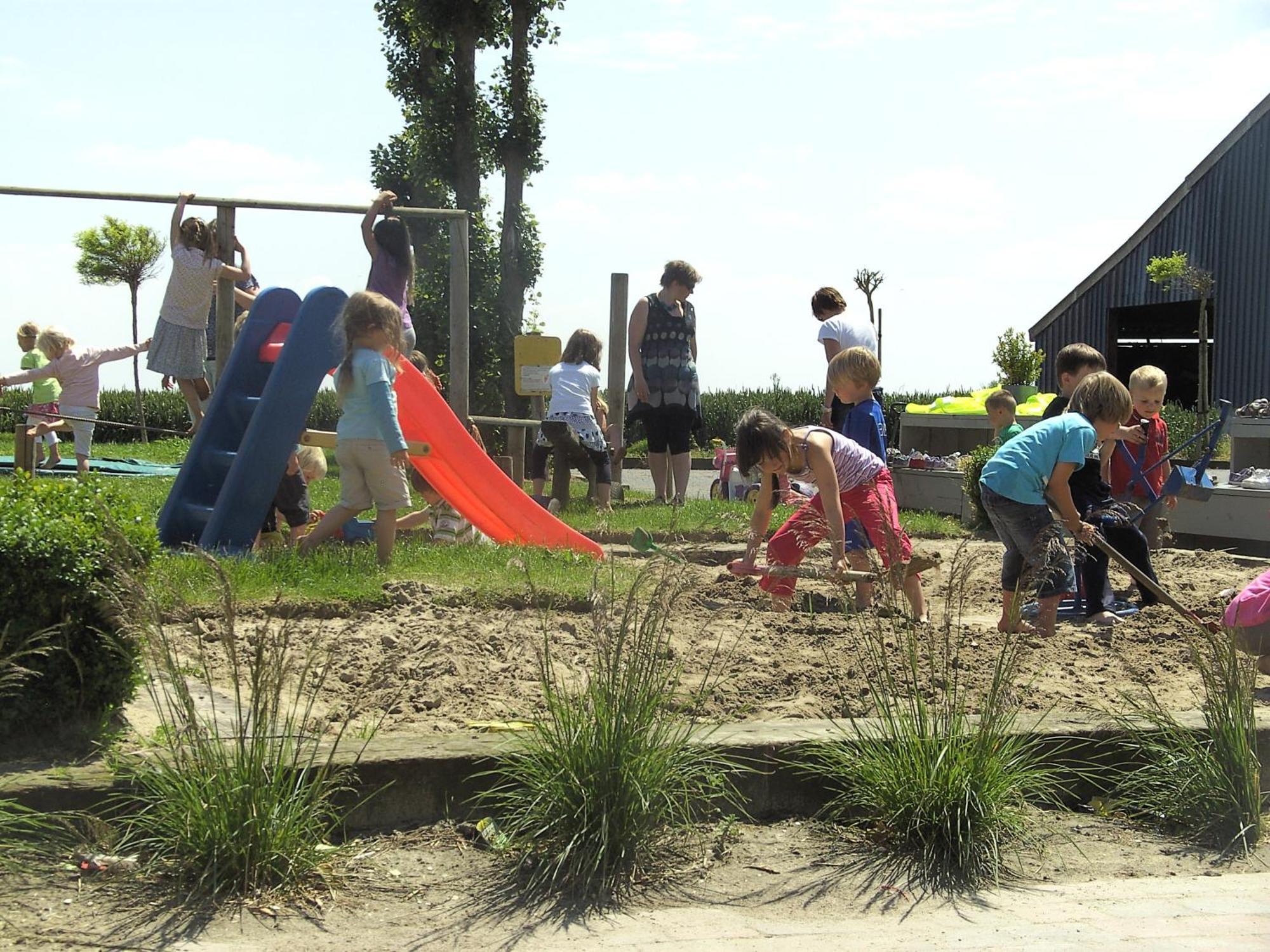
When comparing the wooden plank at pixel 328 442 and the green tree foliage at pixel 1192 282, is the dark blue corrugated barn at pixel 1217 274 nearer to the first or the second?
the green tree foliage at pixel 1192 282

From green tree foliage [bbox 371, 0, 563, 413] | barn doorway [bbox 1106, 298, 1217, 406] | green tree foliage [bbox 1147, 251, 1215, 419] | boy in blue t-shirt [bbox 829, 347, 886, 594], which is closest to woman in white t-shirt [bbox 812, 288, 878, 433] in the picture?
boy in blue t-shirt [bbox 829, 347, 886, 594]

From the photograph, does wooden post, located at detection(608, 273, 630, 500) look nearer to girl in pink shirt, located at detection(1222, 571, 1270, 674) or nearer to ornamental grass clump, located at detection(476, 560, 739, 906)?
girl in pink shirt, located at detection(1222, 571, 1270, 674)

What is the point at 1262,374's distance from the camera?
28.4 m

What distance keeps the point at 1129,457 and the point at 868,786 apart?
4901mm

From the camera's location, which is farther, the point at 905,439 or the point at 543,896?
the point at 905,439

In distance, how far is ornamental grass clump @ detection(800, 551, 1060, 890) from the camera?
11.9 ft

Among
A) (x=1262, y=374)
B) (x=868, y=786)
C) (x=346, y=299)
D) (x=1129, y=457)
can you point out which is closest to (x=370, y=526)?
(x=346, y=299)

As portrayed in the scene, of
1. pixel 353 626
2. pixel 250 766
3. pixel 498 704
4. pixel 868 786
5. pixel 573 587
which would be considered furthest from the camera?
pixel 573 587

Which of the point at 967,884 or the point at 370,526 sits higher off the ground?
the point at 370,526

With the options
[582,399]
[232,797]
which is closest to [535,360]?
[582,399]

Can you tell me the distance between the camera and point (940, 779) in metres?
3.68

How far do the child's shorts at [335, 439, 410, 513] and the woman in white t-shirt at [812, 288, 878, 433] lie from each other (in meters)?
2.86

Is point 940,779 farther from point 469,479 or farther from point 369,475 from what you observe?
point 469,479

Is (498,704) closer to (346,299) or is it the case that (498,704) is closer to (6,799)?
(6,799)
